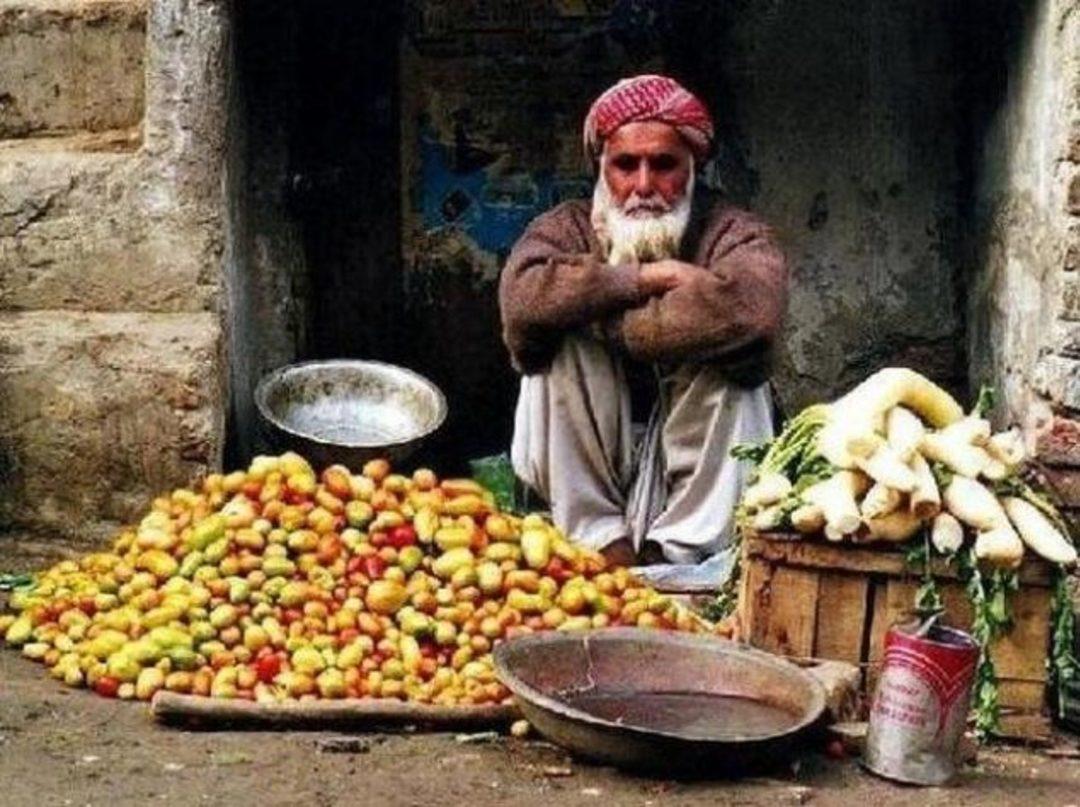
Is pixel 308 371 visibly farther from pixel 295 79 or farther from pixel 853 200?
pixel 853 200

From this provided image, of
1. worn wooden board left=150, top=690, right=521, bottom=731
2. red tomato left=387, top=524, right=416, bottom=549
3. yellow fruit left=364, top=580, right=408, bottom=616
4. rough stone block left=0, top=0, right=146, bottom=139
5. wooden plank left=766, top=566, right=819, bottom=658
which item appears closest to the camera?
worn wooden board left=150, top=690, right=521, bottom=731

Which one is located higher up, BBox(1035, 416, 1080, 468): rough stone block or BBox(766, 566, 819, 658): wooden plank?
BBox(1035, 416, 1080, 468): rough stone block

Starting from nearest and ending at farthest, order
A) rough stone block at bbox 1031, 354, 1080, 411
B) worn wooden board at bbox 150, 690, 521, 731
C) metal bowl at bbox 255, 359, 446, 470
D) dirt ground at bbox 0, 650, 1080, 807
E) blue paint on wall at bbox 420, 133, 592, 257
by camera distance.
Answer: dirt ground at bbox 0, 650, 1080, 807 < worn wooden board at bbox 150, 690, 521, 731 < rough stone block at bbox 1031, 354, 1080, 411 < metal bowl at bbox 255, 359, 446, 470 < blue paint on wall at bbox 420, 133, 592, 257

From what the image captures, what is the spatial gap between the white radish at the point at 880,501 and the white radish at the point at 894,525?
0.7 inches

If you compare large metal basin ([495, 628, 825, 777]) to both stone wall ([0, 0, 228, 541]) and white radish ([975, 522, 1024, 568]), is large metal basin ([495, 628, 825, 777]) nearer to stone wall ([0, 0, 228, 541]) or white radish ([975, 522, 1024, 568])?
white radish ([975, 522, 1024, 568])

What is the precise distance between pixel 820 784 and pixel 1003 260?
117 inches

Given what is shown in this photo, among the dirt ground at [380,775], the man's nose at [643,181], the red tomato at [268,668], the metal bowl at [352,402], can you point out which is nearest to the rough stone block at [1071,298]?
the man's nose at [643,181]

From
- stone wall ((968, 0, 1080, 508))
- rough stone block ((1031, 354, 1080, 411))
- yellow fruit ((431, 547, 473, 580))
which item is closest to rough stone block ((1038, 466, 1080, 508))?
stone wall ((968, 0, 1080, 508))

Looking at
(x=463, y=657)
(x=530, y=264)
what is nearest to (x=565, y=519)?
(x=530, y=264)

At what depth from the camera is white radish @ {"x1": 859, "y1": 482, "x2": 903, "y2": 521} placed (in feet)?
14.8

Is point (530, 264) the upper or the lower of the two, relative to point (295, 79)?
lower

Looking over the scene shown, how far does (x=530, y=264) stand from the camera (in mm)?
5941

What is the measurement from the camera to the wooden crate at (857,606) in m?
4.57

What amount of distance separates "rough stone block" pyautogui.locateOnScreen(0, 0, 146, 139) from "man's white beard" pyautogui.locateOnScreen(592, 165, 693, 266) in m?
1.79
